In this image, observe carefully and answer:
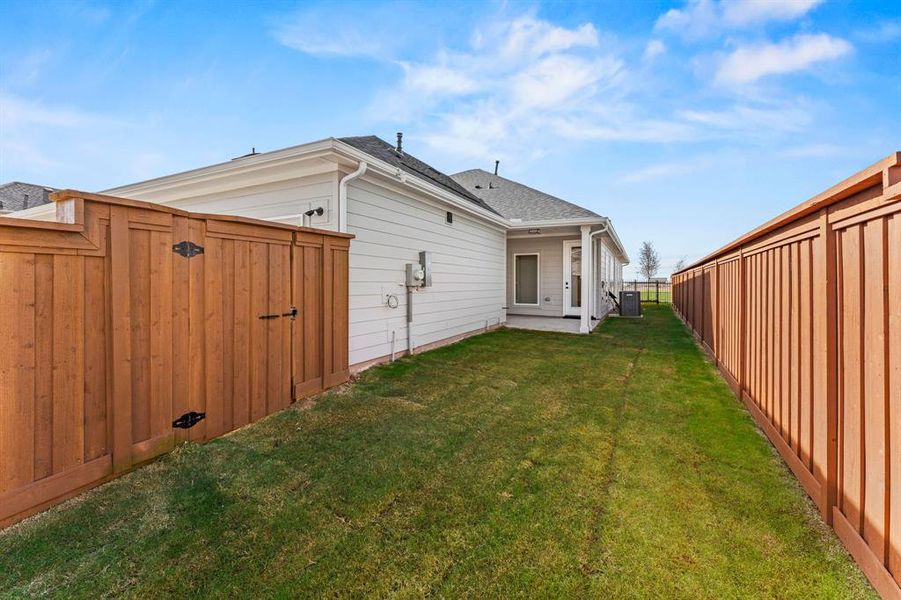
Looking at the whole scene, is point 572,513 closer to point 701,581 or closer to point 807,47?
point 701,581

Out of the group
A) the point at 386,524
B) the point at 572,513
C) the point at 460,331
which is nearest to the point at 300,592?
the point at 386,524

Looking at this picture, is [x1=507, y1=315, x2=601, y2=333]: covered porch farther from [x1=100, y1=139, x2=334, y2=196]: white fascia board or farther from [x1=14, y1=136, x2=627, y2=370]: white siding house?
[x1=100, y1=139, x2=334, y2=196]: white fascia board

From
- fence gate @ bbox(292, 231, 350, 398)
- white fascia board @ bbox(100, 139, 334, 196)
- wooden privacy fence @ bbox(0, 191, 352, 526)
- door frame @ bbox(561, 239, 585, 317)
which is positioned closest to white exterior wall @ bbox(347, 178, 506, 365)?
fence gate @ bbox(292, 231, 350, 398)

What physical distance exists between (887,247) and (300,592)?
274 centimetres

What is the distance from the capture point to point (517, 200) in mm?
11523

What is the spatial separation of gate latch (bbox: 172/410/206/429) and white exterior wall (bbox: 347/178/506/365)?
2039 mm

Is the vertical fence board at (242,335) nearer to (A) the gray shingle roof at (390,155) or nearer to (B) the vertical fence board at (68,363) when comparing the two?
(B) the vertical fence board at (68,363)

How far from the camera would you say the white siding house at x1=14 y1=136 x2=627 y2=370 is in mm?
4637

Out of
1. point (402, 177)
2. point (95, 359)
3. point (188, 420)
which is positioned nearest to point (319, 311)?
point (188, 420)

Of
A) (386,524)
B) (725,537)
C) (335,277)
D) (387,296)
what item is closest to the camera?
(725,537)

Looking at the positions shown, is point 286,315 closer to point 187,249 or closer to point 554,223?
point 187,249

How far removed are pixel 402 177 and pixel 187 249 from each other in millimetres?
3025

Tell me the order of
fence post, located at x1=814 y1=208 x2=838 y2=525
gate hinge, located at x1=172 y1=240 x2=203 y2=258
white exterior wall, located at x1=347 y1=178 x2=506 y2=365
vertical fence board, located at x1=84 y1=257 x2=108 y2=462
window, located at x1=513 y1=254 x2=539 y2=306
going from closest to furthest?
fence post, located at x1=814 y1=208 x2=838 y2=525 → vertical fence board, located at x1=84 y1=257 x2=108 y2=462 → gate hinge, located at x1=172 y1=240 x2=203 y2=258 → white exterior wall, located at x1=347 y1=178 x2=506 y2=365 → window, located at x1=513 y1=254 x2=539 y2=306

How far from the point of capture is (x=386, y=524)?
1977 mm
